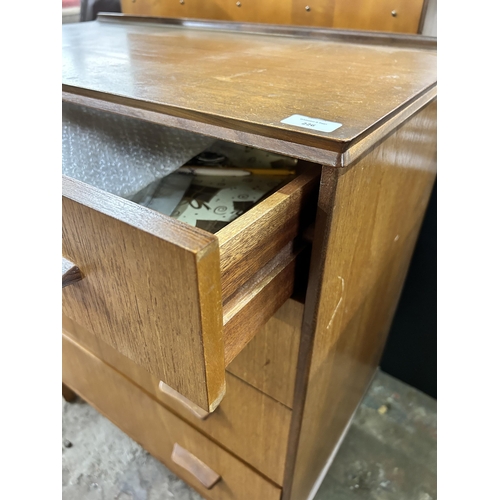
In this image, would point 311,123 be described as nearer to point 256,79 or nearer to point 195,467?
point 256,79

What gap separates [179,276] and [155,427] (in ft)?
2.00

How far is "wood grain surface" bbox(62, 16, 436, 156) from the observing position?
1.25ft

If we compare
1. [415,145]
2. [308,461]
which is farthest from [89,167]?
[308,461]

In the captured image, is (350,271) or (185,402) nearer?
(350,271)

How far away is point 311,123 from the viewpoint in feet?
1.18

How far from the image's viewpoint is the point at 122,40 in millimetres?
760

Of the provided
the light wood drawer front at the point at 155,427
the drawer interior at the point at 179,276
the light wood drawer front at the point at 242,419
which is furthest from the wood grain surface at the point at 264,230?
the light wood drawer front at the point at 155,427

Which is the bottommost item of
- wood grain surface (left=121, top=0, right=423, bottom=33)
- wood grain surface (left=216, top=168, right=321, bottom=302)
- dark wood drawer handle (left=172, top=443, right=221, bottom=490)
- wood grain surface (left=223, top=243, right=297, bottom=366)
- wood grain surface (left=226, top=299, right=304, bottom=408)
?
dark wood drawer handle (left=172, top=443, right=221, bottom=490)

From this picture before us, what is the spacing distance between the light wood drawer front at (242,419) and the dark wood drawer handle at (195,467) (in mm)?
100

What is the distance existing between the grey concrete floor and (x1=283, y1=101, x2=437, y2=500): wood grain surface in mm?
141

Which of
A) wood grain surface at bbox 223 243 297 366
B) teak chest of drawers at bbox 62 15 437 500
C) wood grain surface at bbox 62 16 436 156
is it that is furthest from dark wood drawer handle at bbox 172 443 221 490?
wood grain surface at bbox 62 16 436 156

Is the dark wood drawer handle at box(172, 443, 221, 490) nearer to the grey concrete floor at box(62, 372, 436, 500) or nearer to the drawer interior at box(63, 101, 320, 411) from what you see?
the grey concrete floor at box(62, 372, 436, 500)

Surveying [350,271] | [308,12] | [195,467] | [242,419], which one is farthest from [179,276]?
[308,12]
